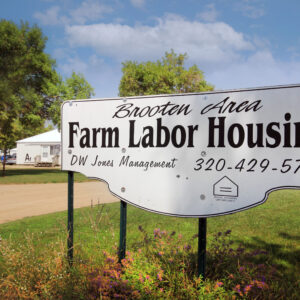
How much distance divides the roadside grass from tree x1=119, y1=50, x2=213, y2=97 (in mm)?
29111

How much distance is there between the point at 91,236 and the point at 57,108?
20374 mm

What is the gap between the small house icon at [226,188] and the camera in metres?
2.86

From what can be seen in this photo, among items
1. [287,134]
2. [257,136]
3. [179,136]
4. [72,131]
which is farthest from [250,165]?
[72,131]

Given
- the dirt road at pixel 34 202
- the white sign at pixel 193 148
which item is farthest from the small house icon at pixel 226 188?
the dirt road at pixel 34 202

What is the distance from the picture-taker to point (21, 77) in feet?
72.3

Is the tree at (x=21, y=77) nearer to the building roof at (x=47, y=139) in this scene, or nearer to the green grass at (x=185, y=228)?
the building roof at (x=47, y=139)

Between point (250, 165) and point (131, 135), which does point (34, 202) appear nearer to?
point (131, 135)

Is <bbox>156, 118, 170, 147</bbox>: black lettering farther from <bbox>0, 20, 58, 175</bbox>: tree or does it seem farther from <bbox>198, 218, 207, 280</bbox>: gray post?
<bbox>0, 20, 58, 175</bbox>: tree

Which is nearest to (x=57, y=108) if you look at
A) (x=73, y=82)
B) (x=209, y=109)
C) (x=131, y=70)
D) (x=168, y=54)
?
(x=73, y=82)

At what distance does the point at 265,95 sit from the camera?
9.31 ft

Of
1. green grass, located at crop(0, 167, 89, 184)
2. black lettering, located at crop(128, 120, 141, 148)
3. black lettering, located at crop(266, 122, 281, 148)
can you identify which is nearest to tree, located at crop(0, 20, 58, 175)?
green grass, located at crop(0, 167, 89, 184)

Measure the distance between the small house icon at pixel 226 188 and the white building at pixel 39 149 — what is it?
33259mm

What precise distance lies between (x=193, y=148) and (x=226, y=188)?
20.2 inches

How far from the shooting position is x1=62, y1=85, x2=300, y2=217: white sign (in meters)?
2.78
